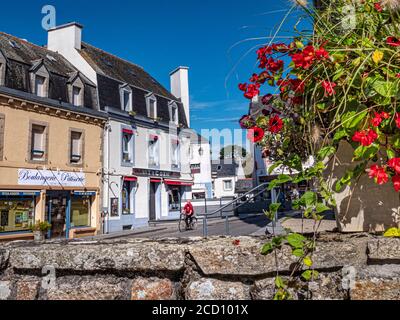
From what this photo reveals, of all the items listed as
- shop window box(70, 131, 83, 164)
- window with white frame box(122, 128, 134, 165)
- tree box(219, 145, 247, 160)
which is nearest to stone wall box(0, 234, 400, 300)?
tree box(219, 145, 247, 160)

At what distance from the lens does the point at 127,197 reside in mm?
22359

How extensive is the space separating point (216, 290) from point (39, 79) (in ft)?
60.5

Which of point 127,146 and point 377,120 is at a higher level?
point 127,146

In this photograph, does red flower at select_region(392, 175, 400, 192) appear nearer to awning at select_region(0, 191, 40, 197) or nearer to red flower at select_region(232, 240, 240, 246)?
red flower at select_region(232, 240, 240, 246)

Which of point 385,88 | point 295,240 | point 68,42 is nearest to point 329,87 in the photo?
point 385,88

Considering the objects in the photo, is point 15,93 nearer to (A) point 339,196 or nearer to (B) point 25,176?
(B) point 25,176

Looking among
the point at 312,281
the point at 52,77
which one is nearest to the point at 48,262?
the point at 312,281

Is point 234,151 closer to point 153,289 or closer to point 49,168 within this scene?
point 49,168

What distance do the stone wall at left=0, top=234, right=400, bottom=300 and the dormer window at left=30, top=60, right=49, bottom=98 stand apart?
17.2m

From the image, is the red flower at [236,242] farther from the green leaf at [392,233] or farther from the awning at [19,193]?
the awning at [19,193]

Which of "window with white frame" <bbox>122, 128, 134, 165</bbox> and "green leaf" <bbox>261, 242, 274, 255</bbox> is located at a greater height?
"window with white frame" <bbox>122, 128, 134, 165</bbox>

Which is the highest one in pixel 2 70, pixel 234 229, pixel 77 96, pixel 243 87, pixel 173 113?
pixel 173 113

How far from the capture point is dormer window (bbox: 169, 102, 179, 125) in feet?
87.5

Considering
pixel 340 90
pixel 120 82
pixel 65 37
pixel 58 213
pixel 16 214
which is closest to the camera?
pixel 340 90
